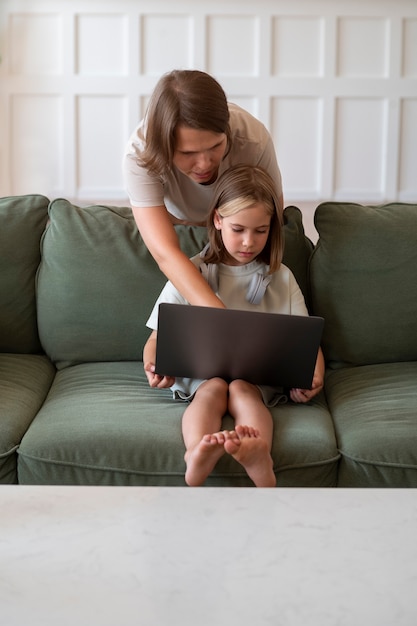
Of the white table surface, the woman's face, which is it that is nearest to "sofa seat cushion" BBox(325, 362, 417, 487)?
the white table surface

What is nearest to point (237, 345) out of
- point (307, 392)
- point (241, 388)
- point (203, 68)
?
point (241, 388)

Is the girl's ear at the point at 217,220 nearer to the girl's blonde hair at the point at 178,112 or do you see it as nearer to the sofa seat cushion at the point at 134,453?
the girl's blonde hair at the point at 178,112

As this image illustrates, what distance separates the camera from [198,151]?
2105mm

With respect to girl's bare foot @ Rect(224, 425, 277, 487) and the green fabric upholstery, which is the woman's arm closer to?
the green fabric upholstery

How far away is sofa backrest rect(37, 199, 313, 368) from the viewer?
241 centimetres

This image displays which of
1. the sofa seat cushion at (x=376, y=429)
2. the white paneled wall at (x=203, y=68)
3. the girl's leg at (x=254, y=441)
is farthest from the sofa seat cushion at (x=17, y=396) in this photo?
the white paneled wall at (x=203, y=68)

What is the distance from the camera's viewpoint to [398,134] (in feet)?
16.1

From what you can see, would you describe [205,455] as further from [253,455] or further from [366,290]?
[366,290]

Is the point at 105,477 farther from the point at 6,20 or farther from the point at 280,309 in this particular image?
the point at 6,20

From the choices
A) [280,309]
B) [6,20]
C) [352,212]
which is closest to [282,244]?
[280,309]

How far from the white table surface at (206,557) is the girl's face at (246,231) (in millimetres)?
839

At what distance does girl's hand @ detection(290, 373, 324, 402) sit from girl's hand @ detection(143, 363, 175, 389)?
0.30 meters

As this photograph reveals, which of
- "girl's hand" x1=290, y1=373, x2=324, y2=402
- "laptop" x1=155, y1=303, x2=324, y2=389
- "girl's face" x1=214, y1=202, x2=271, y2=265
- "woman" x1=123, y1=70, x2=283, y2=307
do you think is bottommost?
"girl's hand" x1=290, y1=373, x2=324, y2=402

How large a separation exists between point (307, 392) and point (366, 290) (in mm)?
435
